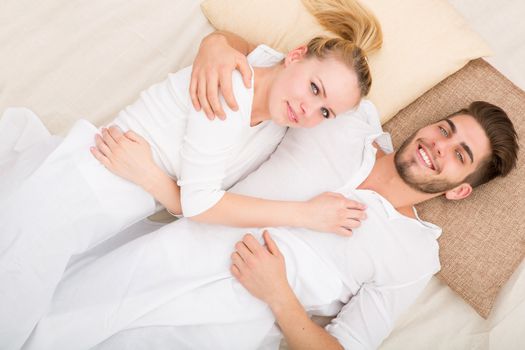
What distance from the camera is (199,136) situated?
4.97ft

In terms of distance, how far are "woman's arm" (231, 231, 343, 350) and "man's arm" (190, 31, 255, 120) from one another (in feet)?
1.57

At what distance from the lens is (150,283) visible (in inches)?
62.7

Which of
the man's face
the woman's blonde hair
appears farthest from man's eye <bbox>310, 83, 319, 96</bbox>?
the man's face

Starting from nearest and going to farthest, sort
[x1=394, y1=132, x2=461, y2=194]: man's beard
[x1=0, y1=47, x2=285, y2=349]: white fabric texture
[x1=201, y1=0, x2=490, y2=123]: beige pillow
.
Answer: [x1=0, y1=47, x2=285, y2=349]: white fabric texture < [x1=394, y1=132, x2=461, y2=194]: man's beard < [x1=201, y1=0, x2=490, y2=123]: beige pillow

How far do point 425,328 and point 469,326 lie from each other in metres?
0.17

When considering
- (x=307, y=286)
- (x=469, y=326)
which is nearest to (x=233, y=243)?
(x=307, y=286)

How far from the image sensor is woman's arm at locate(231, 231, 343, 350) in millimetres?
1583

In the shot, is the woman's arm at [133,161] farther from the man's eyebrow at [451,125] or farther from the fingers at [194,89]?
the man's eyebrow at [451,125]

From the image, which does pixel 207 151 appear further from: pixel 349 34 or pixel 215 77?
pixel 349 34

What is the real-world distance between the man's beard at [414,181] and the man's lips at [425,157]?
4 centimetres

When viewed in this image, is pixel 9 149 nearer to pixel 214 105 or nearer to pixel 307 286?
pixel 214 105

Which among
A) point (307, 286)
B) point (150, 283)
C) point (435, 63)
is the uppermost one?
point (435, 63)

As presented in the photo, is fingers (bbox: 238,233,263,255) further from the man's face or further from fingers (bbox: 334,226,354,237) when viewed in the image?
the man's face

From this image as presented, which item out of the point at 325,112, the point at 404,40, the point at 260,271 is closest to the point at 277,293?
the point at 260,271
